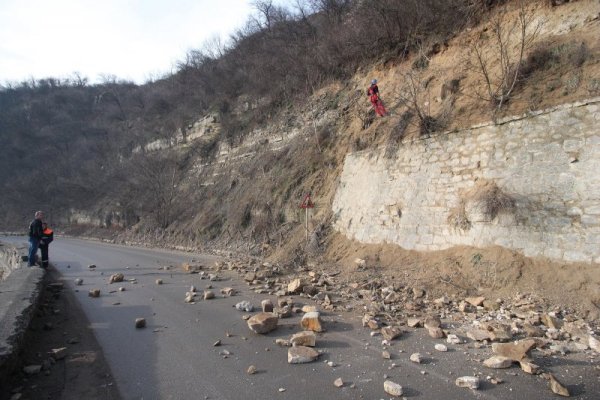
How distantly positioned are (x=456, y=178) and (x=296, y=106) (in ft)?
35.1

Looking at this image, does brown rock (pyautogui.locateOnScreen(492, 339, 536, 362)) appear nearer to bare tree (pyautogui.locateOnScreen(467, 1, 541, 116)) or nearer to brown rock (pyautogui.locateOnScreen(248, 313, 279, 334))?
brown rock (pyautogui.locateOnScreen(248, 313, 279, 334))

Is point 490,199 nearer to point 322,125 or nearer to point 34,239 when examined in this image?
point 322,125

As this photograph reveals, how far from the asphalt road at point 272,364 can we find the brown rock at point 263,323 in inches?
3.9

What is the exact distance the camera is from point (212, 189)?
19531mm

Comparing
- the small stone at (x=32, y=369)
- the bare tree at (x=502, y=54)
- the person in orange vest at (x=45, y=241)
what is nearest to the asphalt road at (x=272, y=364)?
the small stone at (x=32, y=369)

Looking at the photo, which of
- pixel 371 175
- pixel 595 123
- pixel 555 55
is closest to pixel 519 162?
pixel 595 123

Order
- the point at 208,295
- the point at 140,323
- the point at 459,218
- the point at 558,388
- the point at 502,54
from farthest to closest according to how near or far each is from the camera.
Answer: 1. the point at 502,54
2. the point at 459,218
3. the point at 208,295
4. the point at 140,323
5. the point at 558,388

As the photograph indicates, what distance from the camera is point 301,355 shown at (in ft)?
13.7

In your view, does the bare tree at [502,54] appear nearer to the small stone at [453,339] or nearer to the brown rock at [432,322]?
the brown rock at [432,322]

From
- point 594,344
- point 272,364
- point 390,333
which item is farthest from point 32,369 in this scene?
point 594,344

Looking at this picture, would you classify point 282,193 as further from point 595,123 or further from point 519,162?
point 595,123

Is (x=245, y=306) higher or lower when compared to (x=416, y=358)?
higher

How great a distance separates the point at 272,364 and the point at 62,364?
2473mm

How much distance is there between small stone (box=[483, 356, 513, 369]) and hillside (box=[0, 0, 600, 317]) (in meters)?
2.31
